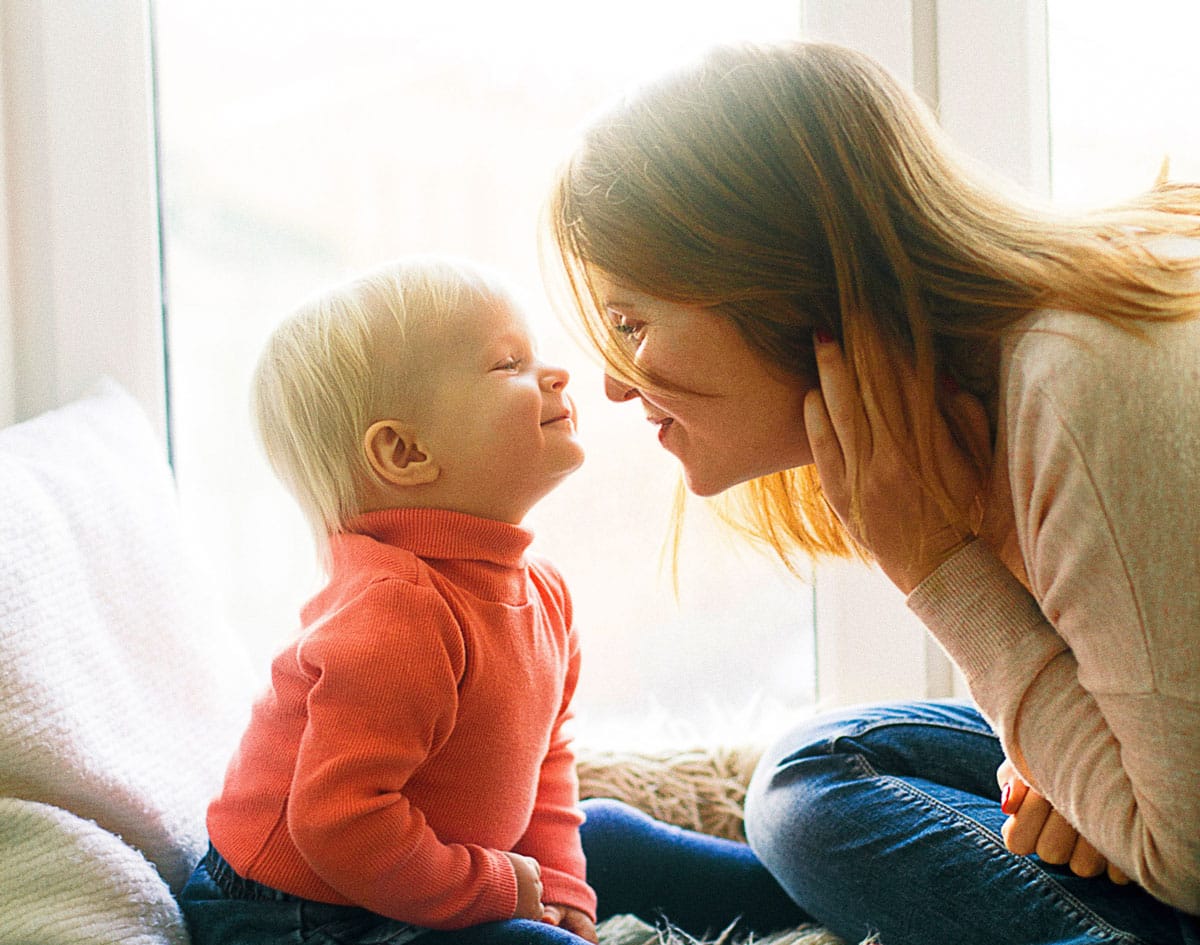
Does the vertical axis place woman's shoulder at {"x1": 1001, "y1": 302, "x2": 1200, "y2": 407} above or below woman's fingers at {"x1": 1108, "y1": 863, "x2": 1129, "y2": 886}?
above

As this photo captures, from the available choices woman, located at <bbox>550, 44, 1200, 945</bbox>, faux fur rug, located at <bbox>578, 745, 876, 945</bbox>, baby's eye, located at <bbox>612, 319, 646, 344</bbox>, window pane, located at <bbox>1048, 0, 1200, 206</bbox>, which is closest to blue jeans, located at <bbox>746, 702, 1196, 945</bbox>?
woman, located at <bbox>550, 44, 1200, 945</bbox>

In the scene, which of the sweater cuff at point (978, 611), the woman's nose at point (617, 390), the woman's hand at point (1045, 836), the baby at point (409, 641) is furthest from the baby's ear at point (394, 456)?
the woman's hand at point (1045, 836)

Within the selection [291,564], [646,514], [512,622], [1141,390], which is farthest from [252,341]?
[1141,390]

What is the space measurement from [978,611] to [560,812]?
46 centimetres

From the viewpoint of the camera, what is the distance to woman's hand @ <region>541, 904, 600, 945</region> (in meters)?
1.05

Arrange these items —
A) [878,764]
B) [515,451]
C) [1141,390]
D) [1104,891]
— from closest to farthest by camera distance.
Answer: [1141,390] → [1104,891] → [515,451] → [878,764]

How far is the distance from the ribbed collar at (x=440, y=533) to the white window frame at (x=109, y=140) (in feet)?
1.79

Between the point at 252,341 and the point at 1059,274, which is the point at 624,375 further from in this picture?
the point at 252,341

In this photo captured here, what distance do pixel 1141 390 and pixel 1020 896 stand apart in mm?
423

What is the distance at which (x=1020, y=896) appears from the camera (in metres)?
0.93

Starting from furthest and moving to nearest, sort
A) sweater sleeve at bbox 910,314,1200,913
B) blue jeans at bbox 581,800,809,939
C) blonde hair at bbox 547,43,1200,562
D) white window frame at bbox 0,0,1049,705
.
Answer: white window frame at bbox 0,0,1049,705
blue jeans at bbox 581,800,809,939
blonde hair at bbox 547,43,1200,562
sweater sleeve at bbox 910,314,1200,913

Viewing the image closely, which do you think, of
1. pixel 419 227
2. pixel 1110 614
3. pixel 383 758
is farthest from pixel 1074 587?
pixel 419 227

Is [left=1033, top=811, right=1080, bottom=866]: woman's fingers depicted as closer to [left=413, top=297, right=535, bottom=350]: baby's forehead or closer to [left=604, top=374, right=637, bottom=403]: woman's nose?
[left=604, top=374, right=637, bottom=403]: woman's nose

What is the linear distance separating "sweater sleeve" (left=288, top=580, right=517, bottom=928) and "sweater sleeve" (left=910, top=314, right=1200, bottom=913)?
0.43 m
